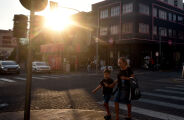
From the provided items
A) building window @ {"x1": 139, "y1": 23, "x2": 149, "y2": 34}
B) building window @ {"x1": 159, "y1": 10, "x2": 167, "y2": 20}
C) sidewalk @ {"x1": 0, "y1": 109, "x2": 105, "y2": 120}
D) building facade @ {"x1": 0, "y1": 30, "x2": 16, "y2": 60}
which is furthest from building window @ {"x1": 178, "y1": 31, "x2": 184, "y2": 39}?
building facade @ {"x1": 0, "y1": 30, "x2": 16, "y2": 60}

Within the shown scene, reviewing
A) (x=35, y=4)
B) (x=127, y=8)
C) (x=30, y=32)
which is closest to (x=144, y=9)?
(x=127, y=8)

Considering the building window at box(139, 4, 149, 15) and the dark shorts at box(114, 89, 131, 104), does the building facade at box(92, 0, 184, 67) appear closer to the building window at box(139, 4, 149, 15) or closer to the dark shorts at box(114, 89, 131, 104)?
the building window at box(139, 4, 149, 15)

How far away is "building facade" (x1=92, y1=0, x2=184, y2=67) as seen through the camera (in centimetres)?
3100

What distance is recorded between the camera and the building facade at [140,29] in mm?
31000

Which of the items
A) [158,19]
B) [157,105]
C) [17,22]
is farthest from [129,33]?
[17,22]

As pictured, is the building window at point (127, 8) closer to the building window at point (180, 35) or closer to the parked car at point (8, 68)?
the building window at point (180, 35)

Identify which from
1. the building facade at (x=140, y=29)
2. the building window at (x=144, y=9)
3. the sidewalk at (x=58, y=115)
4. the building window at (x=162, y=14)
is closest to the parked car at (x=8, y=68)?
the building facade at (x=140, y=29)

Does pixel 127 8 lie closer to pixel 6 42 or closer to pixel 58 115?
pixel 58 115

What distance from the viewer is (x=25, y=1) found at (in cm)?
399

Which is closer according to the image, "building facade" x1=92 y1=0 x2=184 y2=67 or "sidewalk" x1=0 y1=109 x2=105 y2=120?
"sidewalk" x1=0 y1=109 x2=105 y2=120

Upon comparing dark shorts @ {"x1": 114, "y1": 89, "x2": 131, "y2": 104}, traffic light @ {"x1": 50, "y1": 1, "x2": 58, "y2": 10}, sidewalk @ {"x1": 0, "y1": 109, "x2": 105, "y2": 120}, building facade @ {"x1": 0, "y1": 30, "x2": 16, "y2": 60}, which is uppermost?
building facade @ {"x1": 0, "y1": 30, "x2": 16, "y2": 60}

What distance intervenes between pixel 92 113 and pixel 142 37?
27.6 m

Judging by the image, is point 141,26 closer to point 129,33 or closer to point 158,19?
point 129,33

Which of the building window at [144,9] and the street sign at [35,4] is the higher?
the building window at [144,9]
